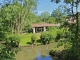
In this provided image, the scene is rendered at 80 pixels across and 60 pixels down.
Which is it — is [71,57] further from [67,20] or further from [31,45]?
[31,45]

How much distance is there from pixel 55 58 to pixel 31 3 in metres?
25.9

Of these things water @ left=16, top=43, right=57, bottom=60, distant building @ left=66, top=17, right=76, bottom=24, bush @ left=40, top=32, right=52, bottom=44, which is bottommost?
water @ left=16, top=43, right=57, bottom=60

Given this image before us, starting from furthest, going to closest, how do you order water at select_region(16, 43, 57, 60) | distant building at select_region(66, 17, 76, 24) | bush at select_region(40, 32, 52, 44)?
bush at select_region(40, 32, 52, 44) → water at select_region(16, 43, 57, 60) → distant building at select_region(66, 17, 76, 24)

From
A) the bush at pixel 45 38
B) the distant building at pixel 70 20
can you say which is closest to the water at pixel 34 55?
the bush at pixel 45 38

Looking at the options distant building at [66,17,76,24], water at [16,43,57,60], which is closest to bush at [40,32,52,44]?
water at [16,43,57,60]

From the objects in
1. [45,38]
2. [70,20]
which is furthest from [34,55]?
[70,20]

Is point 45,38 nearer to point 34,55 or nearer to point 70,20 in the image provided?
point 34,55

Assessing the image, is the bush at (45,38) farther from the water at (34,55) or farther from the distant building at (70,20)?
the distant building at (70,20)

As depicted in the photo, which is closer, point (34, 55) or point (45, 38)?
point (34, 55)

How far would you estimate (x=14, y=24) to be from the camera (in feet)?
145

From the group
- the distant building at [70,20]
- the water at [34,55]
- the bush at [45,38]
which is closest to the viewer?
the distant building at [70,20]

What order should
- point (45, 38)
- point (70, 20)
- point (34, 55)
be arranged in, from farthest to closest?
1. point (45, 38)
2. point (34, 55)
3. point (70, 20)

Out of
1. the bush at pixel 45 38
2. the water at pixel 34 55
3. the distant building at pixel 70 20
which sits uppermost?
the distant building at pixel 70 20

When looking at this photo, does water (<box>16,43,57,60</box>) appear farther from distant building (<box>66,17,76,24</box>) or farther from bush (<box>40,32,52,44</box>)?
distant building (<box>66,17,76,24</box>)
